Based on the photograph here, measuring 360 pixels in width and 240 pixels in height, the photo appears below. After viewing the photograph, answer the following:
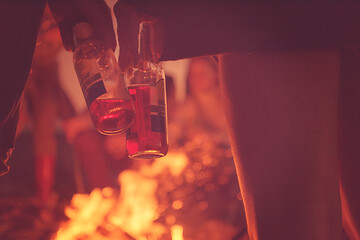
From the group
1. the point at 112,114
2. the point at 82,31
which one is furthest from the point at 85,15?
the point at 112,114

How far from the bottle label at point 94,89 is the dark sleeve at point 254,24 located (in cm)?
17

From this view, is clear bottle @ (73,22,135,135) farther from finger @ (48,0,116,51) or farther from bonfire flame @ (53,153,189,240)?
bonfire flame @ (53,153,189,240)

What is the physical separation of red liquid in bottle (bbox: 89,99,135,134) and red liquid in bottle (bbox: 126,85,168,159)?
0.09ft

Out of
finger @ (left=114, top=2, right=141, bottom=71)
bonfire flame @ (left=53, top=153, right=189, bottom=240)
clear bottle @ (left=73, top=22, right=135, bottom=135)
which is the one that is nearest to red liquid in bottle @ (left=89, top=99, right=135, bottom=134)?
clear bottle @ (left=73, top=22, right=135, bottom=135)

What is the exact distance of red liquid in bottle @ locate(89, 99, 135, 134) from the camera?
754 millimetres

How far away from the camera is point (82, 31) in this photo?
2.79 feet

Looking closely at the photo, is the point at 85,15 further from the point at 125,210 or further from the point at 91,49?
the point at 125,210

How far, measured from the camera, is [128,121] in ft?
2.51

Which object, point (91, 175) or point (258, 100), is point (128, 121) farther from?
point (91, 175)

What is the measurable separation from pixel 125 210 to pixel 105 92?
152 centimetres

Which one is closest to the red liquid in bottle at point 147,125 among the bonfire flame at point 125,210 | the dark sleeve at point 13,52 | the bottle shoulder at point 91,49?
the bottle shoulder at point 91,49

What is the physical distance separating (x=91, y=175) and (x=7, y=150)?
71.4 inches

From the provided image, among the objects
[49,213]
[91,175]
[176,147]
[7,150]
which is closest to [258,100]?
[7,150]

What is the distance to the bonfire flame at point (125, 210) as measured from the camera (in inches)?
63.0
